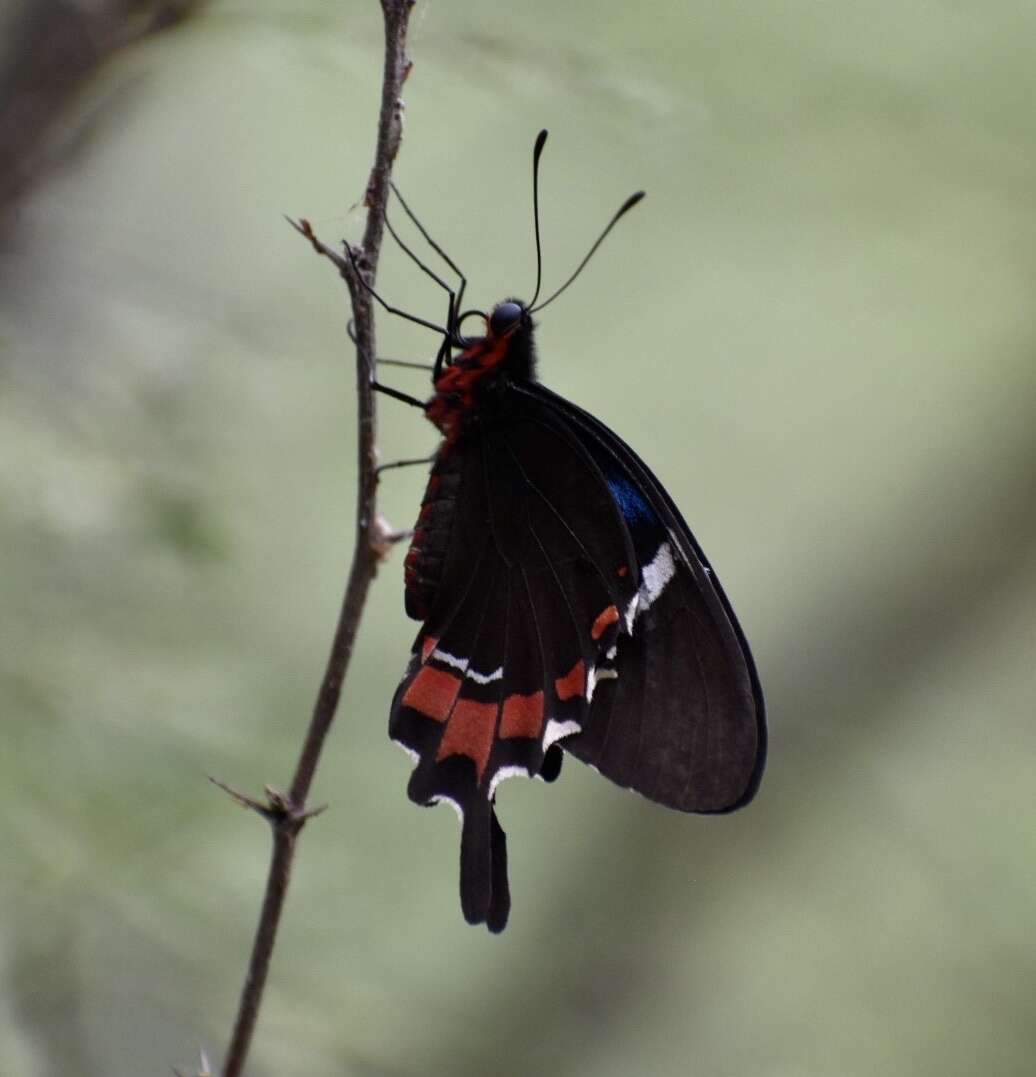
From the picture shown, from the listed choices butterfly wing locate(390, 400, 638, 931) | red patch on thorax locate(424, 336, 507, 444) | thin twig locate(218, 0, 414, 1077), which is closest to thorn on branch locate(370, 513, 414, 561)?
thin twig locate(218, 0, 414, 1077)

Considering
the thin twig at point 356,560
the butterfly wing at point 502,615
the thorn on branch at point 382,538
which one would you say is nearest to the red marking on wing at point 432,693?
the butterfly wing at point 502,615

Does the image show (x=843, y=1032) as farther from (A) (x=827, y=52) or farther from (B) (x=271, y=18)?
(B) (x=271, y=18)

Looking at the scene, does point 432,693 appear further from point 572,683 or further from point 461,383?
point 461,383

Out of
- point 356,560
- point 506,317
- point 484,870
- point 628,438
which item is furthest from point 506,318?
point 628,438

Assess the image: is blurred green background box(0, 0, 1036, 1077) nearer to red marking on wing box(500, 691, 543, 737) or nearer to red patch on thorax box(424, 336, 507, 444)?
red patch on thorax box(424, 336, 507, 444)

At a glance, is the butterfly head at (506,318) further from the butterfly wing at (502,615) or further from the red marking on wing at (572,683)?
the red marking on wing at (572,683)

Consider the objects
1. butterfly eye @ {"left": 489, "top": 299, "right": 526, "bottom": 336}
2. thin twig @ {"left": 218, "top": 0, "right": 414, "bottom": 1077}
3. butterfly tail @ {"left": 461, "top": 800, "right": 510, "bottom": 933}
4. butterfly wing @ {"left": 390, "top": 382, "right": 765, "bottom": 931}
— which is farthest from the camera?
butterfly eye @ {"left": 489, "top": 299, "right": 526, "bottom": 336}

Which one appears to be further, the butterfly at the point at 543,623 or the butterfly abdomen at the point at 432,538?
the butterfly abdomen at the point at 432,538
